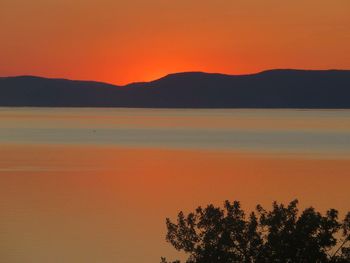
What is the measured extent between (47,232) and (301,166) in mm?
21060

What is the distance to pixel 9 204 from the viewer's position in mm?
26250

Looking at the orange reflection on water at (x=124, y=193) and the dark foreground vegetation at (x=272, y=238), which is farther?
the orange reflection on water at (x=124, y=193)

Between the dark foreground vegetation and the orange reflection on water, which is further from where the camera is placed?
the orange reflection on water

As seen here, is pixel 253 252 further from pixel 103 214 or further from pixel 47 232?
pixel 103 214

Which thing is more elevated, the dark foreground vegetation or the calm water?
the dark foreground vegetation

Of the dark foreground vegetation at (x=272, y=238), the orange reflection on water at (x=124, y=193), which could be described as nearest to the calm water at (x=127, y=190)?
the orange reflection on water at (x=124, y=193)

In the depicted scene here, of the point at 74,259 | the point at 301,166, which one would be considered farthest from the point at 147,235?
the point at 301,166

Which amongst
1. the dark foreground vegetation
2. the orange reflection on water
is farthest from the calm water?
the dark foreground vegetation

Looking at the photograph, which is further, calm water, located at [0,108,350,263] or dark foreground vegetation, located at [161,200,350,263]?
calm water, located at [0,108,350,263]

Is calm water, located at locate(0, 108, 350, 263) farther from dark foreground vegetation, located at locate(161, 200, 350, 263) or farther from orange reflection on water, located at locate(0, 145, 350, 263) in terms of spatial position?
dark foreground vegetation, located at locate(161, 200, 350, 263)

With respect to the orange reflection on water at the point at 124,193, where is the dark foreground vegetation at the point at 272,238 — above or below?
above

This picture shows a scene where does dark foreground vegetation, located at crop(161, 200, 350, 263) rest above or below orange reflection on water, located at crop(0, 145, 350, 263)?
above

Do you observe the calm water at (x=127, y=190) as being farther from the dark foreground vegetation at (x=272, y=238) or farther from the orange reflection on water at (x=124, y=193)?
the dark foreground vegetation at (x=272, y=238)

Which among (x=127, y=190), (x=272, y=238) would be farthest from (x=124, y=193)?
(x=272, y=238)
